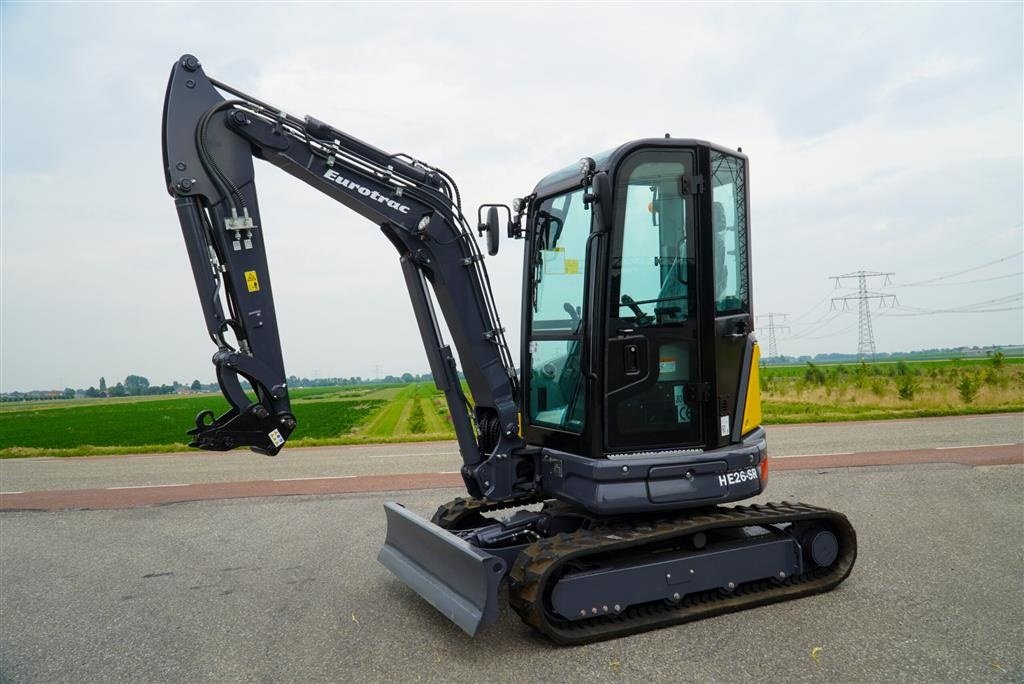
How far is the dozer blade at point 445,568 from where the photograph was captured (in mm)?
4715

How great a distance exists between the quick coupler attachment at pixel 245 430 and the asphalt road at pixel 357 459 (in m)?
6.33

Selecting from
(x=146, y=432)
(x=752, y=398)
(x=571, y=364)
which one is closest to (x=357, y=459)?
(x=571, y=364)

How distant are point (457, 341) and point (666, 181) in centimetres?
193

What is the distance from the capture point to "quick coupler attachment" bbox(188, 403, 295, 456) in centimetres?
506

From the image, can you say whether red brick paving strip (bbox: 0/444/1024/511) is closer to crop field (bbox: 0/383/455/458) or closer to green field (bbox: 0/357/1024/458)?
green field (bbox: 0/357/1024/458)

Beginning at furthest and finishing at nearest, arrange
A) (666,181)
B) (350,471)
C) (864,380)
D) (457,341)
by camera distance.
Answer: (864,380) < (350,471) < (457,341) < (666,181)

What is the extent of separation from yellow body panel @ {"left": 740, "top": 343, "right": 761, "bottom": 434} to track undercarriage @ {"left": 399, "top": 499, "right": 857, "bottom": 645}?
64 centimetres

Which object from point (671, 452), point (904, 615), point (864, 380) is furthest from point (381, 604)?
point (864, 380)

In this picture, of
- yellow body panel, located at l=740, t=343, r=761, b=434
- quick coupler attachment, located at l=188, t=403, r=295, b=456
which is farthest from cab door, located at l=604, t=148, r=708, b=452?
quick coupler attachment, located at l=188, t=403, r=295, b=456

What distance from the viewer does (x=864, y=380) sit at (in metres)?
23.8

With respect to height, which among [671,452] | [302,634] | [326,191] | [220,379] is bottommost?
[302,634]

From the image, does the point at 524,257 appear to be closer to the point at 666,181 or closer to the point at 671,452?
the point at 666,181

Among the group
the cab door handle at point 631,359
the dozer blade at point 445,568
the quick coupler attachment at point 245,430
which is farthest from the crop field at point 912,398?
the quick coupler attachment at point 245,430

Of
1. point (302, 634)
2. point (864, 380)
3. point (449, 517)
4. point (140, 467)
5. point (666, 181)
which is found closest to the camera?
point (302, 634)
